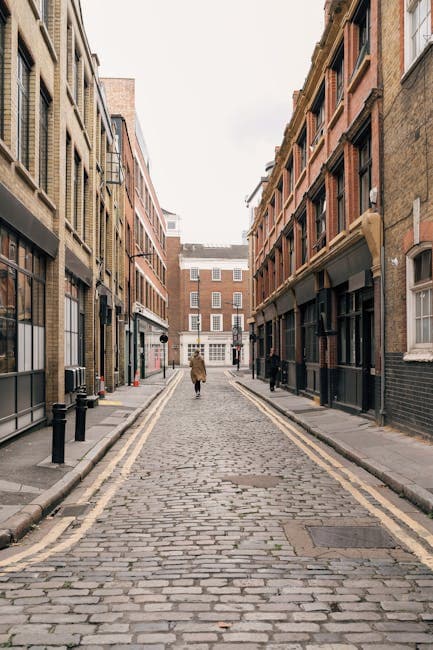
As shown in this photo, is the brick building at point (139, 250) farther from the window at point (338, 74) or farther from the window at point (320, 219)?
the window at point (338, 74)

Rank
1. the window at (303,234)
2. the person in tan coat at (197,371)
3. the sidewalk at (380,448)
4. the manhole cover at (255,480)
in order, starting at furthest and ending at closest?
the window at (303,234) → the person in tan coat at (197,371) → the manhole cover at (255,480) → the sidewalk at (380,448)

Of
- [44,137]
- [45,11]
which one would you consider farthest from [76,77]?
[44,137]

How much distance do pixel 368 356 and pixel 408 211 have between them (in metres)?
4.40

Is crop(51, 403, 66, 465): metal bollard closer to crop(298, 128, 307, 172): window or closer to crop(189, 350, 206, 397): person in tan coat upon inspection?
A: crop(189, 350, 206, 397): person in tan coat

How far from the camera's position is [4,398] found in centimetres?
1025

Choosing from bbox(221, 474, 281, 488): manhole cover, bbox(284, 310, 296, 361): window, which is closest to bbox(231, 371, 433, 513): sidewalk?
bbox(221, 474, 281, 488): manhole cover

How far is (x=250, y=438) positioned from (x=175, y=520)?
6.13 meters

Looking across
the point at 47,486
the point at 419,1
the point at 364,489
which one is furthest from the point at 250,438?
the point at 419,1

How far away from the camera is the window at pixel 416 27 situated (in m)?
11.0

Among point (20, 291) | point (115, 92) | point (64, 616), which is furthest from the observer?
point (115, 92)

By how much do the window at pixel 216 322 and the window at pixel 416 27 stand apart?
215 feet

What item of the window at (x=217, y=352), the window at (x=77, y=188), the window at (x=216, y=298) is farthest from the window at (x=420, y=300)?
the window at (x=216, y=298)

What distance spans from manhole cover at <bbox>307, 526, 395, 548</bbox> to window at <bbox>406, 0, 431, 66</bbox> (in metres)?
8.90

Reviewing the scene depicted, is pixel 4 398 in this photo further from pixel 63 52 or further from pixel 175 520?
pixel 63 52
